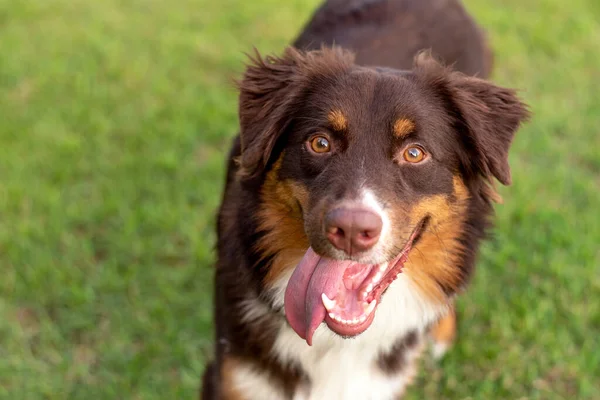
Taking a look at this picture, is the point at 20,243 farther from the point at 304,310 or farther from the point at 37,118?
the point at 304,310

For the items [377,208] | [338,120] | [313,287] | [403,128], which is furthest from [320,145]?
[313,287]

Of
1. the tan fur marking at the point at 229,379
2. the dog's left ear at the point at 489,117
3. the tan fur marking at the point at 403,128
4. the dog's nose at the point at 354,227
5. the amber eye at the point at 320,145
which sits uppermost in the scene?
the dog's left ear at the point at 489,117

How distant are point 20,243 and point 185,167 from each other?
1.42 metres

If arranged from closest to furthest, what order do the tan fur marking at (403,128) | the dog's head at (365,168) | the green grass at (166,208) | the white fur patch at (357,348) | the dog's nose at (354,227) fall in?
the dog's nose at (354,227)
the dog's head at (365,168)
the tan fur marking at (403,128)
the white fur patch at (357,348)
the green grass at (166,208)

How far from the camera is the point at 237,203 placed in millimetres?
3223

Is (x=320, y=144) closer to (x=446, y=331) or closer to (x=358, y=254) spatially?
(x=358, y=254)

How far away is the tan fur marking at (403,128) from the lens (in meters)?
2.78

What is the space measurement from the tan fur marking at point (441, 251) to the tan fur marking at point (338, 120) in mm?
557

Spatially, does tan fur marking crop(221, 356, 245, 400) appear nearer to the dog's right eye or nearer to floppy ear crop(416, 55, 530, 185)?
the dog's right eye

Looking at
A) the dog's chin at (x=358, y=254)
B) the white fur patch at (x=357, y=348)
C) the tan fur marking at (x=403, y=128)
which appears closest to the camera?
the dog's chin at (x=358, y=254)

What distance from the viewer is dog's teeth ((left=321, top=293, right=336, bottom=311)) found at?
2.71m

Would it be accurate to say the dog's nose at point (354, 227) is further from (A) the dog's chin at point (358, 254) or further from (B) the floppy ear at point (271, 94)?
(B) the floppy ear at point (271, 94)

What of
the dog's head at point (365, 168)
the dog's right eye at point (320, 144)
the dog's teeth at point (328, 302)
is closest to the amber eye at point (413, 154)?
the dog's head at point (365, 168)

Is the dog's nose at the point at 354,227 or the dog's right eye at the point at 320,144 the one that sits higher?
the dog's right eye at the point at 320,144
